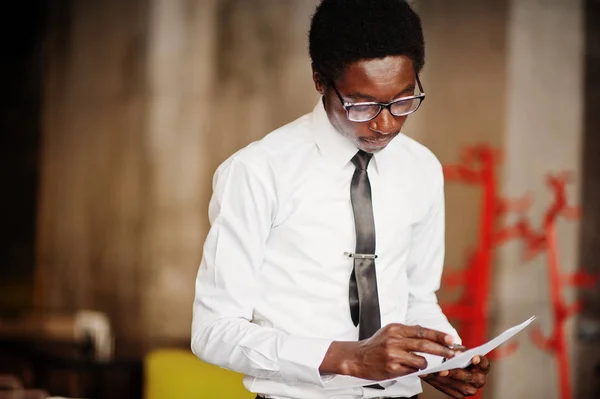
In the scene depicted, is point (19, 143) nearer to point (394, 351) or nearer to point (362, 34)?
point (362, 34)

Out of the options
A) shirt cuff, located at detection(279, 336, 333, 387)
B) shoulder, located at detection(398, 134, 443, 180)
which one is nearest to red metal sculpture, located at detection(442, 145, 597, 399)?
shoulder, located at detection(398, 134, 443, 180)

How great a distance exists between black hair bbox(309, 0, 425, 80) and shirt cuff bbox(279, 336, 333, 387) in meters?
0.52

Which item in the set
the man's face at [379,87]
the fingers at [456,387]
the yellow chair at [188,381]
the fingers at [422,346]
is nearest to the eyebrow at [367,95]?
the man's face at [379,87]

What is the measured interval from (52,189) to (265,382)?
4.08 m

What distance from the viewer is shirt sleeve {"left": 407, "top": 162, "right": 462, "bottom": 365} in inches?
75.7

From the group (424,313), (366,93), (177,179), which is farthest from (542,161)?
(366,93)

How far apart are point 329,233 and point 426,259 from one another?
1.01ft

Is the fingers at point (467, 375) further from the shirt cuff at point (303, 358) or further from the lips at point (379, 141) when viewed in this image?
the lips at point (379, 141)

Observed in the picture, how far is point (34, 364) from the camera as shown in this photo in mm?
5074

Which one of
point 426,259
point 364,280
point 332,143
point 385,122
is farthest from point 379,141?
point 426,259

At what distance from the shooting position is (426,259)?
1942mm

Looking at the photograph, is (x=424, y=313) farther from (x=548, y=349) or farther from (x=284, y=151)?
(x=548, y=349)

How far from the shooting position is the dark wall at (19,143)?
18.3 ft

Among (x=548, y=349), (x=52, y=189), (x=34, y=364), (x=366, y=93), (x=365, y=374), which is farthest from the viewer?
(x=52, y=189)
